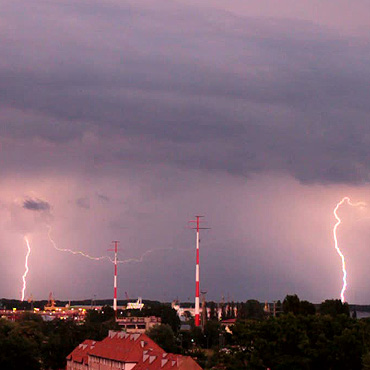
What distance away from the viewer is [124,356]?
13412cm

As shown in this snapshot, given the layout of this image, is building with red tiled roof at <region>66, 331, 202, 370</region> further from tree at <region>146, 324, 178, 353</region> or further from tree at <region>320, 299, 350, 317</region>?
tree at <region>320, 299, 350, 317</region>

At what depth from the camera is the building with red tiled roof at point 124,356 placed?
4592 inches

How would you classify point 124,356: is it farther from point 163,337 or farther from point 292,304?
point 163,337

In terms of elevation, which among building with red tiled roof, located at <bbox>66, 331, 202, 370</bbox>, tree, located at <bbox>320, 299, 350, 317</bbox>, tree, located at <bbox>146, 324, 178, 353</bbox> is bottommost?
building with red tiled roof, located at <bbox>66, 331, 202, 370</bbox>

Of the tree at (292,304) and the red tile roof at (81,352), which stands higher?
the tree at (292,304)

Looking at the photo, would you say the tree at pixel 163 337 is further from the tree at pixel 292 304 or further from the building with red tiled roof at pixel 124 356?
the tree at pixel 292 304

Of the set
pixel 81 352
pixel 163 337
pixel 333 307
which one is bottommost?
pixel 81 352

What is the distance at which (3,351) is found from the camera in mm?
139125

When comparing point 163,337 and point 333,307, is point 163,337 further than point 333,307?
Yes

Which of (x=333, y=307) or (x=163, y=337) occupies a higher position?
(x=333, y=307)

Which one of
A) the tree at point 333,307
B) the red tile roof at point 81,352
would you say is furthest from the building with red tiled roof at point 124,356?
the tree at point 333,307

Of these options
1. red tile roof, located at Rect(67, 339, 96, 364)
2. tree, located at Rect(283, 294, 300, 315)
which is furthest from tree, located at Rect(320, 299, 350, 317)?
red tile roof, located at Rect(67, 339, 96, 364)

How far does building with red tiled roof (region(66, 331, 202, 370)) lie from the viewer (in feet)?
383

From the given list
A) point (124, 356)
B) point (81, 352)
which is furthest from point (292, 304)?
point (81, 352)
